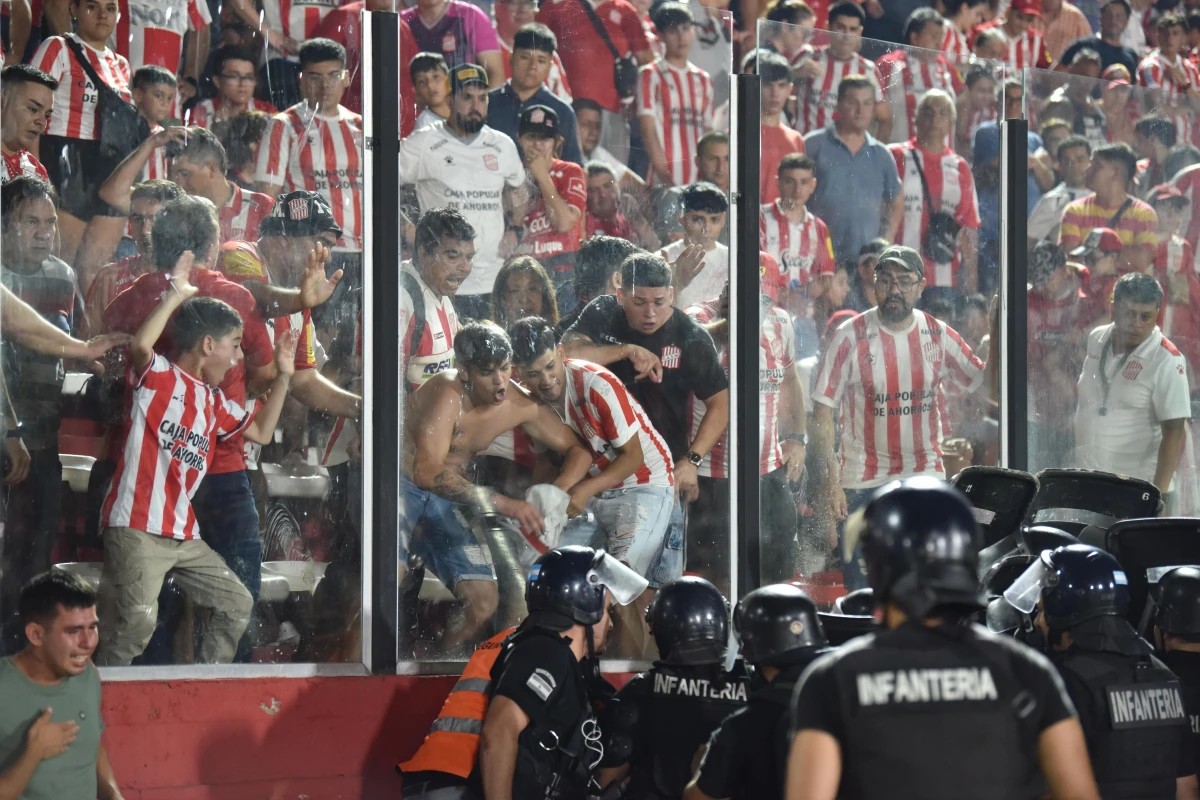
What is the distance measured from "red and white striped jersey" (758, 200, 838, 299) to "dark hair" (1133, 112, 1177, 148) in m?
2.66

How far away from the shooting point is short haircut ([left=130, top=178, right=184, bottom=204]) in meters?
6.08

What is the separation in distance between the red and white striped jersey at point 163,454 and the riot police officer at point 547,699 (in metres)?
1.62

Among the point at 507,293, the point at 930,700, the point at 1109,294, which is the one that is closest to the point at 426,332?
the point at 507,293

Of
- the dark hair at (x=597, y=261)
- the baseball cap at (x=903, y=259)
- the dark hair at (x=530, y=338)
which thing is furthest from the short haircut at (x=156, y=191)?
the baseball cap at (x=903, y=259)

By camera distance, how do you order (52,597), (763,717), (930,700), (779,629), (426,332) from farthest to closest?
Answer: (426,332)
(52,597)
(779,629)
(763,717)
(930,700)

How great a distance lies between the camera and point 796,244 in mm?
7500

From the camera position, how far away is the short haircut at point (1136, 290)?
8.58m

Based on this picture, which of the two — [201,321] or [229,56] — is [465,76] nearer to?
[229,56]

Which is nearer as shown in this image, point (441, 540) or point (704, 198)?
point (441, 540)

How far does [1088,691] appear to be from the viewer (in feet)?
15.5

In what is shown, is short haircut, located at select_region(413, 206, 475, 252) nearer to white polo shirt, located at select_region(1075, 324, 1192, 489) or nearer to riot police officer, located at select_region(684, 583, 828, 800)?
riot police officer, located at select_region(684, 583, 828, 800)

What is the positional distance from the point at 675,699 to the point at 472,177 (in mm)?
2832

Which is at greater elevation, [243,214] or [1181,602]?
[243,214]

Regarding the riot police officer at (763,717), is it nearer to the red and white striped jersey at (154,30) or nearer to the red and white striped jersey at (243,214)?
the red and white striped jersey at (243,214)
